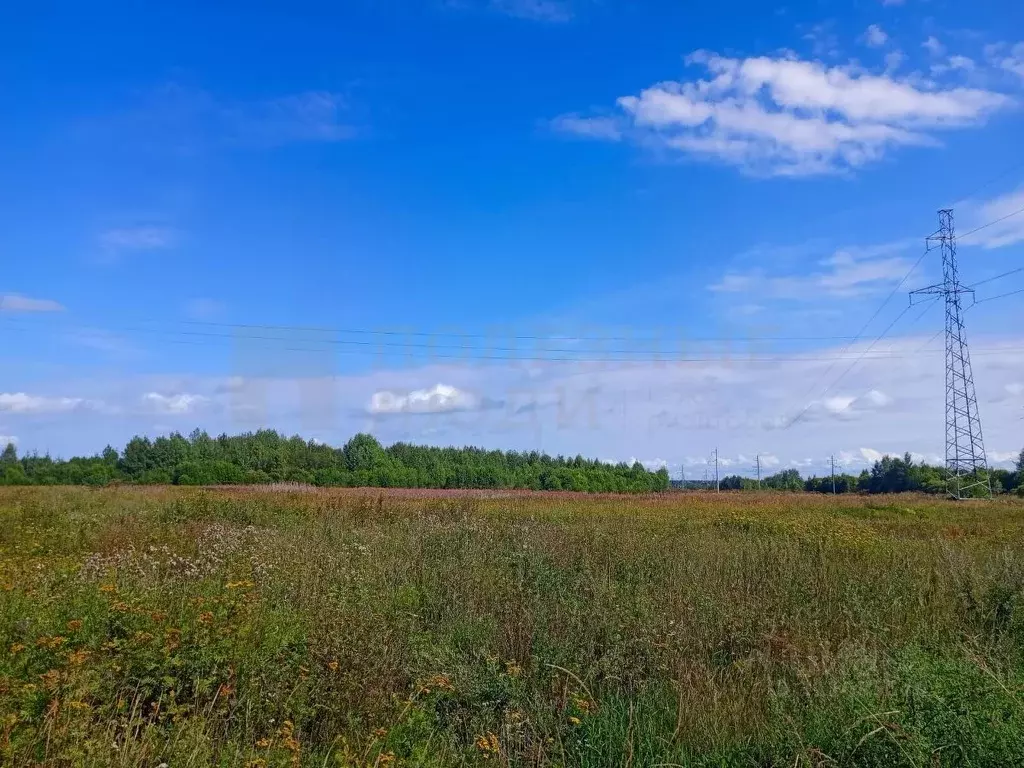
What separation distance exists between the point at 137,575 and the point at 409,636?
154 inches

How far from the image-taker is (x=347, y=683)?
201 inches

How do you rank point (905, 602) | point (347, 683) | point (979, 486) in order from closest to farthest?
point (347, 683) < point (905, 602) < point (979, 486)

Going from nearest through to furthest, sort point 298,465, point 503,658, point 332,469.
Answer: point 503,658 < point 332,469 < point 298,465

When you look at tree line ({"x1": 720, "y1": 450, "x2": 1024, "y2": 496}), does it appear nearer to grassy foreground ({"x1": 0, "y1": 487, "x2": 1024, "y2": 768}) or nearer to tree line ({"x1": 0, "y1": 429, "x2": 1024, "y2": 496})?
tree line ({"x1": 0, "y1": 429, "x2": 1024, "y2": 496})

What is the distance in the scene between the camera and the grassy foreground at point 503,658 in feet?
12.7

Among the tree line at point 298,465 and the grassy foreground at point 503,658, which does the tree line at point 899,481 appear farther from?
the grassy foreground at point 503,658

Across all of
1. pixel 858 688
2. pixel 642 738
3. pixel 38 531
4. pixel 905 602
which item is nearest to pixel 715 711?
pixel 642 738

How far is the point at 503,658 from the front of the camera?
6.14 metres

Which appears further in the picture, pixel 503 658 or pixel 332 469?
pixel 332 469

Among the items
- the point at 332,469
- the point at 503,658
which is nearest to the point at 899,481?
the point at 332,469

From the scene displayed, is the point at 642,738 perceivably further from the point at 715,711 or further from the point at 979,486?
the point at 979,486

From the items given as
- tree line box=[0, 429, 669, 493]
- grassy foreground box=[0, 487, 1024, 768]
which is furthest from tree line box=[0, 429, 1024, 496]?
grassy foreground box=[0, 487, 1024, 768]

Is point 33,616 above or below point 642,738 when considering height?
above

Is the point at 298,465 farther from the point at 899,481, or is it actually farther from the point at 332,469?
the point at 899,481
